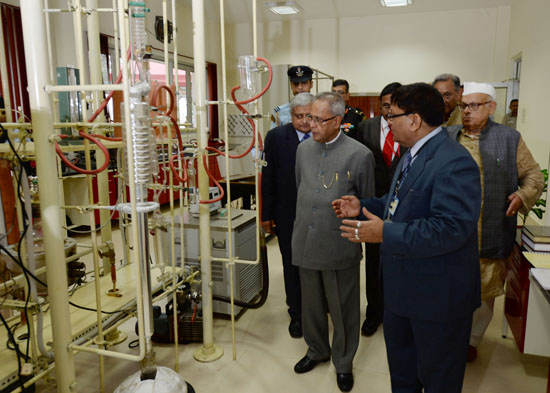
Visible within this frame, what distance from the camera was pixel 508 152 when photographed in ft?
7.22

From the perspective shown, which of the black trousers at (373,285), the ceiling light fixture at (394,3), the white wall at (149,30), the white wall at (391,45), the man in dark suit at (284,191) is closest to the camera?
the man in dark suit at (284,191)

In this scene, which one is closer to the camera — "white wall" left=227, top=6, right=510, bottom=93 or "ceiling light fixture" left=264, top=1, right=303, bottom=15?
"ceiling light fixture" left=264, top=1, right=303, bottom=15

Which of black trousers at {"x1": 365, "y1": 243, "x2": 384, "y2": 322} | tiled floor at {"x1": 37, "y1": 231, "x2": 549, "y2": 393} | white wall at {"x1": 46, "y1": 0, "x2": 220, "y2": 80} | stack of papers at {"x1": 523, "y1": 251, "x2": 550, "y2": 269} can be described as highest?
white wall at {"x1": 46, "y1": 0, "x2": 220, "y2": 80}

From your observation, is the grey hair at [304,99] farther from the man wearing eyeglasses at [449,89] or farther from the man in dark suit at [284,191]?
the man wearing eyeglasses at [449,89]

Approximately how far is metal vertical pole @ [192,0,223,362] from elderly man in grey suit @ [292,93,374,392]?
1.66 feet

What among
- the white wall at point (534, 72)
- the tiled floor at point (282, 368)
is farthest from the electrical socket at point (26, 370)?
the white wall at point (534, 72)

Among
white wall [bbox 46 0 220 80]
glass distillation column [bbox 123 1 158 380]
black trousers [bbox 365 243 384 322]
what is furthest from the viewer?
white wall [bbox 46 0 220 80]

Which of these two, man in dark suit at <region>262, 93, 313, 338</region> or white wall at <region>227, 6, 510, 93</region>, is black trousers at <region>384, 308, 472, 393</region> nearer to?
man in dark suit at <region>262, 93, 313, 338</region>

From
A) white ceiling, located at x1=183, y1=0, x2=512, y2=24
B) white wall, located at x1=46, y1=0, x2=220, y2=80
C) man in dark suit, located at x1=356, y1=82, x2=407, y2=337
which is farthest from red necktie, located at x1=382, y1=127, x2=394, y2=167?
white ceiling, located at x1=183, y1=0, x2=512, y2=24

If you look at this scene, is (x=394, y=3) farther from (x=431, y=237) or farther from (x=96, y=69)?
(x=431, y=237)

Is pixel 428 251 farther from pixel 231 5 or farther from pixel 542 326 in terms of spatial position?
pixel 231 5

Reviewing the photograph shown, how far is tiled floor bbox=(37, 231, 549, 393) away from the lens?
220cm

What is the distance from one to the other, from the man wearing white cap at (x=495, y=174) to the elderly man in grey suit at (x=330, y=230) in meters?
0.58

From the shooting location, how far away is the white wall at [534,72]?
489 cm
